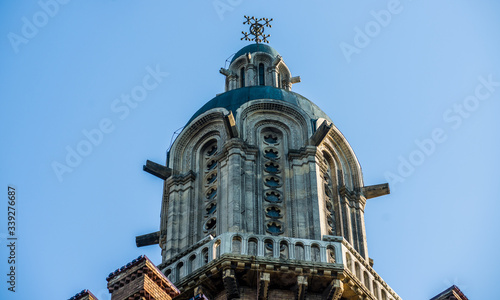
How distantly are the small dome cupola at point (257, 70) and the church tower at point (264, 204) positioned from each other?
409 millimetres

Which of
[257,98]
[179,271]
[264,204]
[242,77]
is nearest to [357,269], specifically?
[264,204]

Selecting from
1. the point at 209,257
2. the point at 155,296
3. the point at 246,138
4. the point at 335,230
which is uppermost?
the point at 246,138

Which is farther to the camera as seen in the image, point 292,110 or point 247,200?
point 292,110

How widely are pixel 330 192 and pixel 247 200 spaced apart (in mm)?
4274

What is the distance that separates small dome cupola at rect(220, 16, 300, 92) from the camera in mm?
54875

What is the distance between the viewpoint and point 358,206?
158ft

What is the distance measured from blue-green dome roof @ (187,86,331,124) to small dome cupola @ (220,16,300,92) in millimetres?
3361

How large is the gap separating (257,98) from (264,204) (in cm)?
616

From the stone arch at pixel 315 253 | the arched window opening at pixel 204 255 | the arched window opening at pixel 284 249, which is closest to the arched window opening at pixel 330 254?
the stone arch at pixel 315 253

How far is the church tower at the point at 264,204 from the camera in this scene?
40.8 meters

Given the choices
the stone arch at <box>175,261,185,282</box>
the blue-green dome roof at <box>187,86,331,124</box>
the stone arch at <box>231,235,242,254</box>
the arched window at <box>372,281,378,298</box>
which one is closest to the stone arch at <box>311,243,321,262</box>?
the stone arch at <box>231,235,242,254</box>

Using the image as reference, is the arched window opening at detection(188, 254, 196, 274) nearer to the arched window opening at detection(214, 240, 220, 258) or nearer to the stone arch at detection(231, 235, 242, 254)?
the arched window opening at detection(214, 240, 220, 258)

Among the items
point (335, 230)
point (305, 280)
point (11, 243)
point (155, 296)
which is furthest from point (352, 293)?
point (11, 243)

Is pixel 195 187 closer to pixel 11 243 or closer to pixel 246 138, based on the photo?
pixel 246 138
